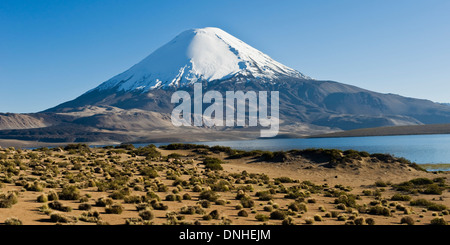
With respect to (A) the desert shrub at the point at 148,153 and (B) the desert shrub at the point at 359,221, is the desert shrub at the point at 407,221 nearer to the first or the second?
(B) the desert shrub at the point at 359,221

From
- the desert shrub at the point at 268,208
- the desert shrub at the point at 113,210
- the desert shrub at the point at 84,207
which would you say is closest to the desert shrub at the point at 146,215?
the desert shrub at the point at 113,210

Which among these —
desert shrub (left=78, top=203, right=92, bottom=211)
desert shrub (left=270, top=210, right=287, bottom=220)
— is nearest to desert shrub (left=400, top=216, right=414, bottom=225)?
desert shrub (left=270, top=210, right=287, bottom=220)

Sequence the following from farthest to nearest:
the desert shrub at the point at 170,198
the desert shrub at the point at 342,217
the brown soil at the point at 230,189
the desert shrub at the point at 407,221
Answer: the desert shrub at the point at 170,198
the desert shrub at the point at 342,217
the desert shrub at the point at 407,221
the brown soil at the point at 230,189

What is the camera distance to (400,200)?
30.5 meters

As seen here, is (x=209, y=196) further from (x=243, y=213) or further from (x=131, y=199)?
(x=131, y=199)

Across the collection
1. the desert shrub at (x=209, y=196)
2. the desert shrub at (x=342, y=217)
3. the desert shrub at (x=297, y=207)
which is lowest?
the desert shrub at (x=342, y=217)

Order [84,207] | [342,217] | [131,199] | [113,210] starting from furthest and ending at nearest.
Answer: [131,199] < [342,217] < [84,207] < [113,210]

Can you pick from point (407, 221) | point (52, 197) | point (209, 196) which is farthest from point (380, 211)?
point (52, 197)

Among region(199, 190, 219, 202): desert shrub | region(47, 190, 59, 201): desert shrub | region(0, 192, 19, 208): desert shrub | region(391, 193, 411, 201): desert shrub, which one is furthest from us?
region(391, 193, 411, 201): desert shrub

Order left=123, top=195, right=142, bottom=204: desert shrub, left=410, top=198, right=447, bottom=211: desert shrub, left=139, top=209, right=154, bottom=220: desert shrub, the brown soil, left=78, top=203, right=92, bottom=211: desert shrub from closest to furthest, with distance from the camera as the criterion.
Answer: left=139, top=209, right=154, bottom=220: desert shrub, left=78, top=203, right=92, bottom=211: desert shrub, the brown soil, left=123, top=195, right=142, bottom=204: desert shrub, left=410, top=198, right=447, bottom=211: desert shrub

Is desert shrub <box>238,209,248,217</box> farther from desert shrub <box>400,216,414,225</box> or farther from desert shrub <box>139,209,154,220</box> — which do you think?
desert shrub <box>400,216,414,225</box>

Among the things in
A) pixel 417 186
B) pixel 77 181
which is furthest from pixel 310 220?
pixel 417 186

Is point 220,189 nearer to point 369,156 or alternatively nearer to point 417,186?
point 417,186

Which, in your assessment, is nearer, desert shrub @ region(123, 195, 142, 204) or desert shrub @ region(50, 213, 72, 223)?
desert shrub @ region(50, 213, 72, 223)
